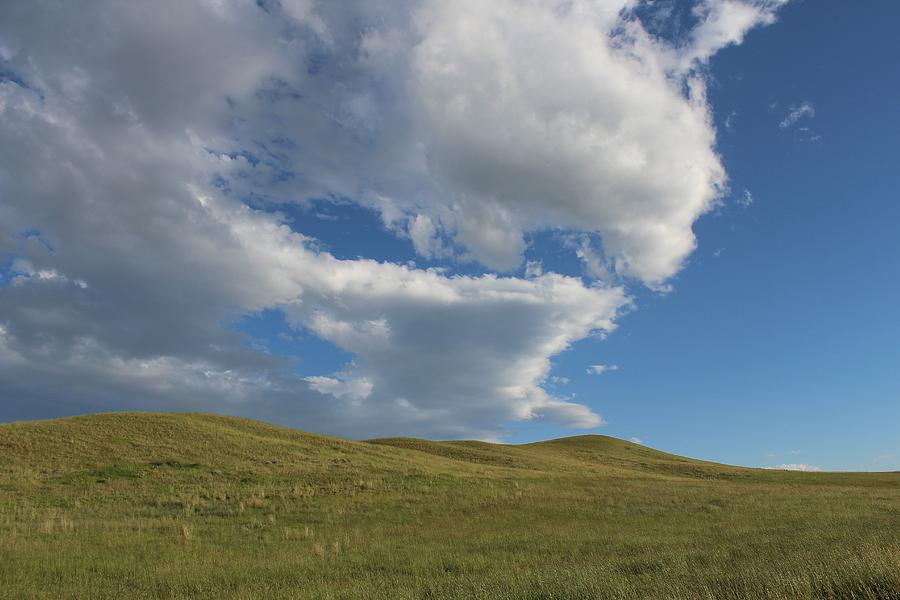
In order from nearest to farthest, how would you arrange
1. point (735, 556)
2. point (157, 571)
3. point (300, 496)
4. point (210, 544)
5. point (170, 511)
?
point (735, 556)
point (157, 571)
point (210, 544)
point (170, 511)
point (300, 496)

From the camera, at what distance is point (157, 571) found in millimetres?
13906

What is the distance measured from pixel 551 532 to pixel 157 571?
12797 mm

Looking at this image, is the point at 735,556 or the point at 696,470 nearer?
the point at 735,556

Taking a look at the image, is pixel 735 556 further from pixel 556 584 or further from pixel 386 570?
pixel 386 570

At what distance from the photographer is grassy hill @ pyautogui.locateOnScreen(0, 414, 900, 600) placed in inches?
412

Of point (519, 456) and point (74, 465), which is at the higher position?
point (519, 456)

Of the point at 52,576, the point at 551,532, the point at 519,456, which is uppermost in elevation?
the point at 519,456

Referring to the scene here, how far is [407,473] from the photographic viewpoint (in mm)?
40406

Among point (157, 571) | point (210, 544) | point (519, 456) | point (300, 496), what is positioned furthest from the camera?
point (519, 456)

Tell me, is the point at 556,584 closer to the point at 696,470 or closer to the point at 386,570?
the point at 386,570

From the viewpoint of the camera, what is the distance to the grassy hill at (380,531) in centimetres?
1047

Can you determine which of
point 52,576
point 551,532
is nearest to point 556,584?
point 551,532

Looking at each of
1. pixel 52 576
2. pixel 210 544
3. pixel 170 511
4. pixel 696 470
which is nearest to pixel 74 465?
pixel 170 511

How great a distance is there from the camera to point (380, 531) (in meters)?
21.3
